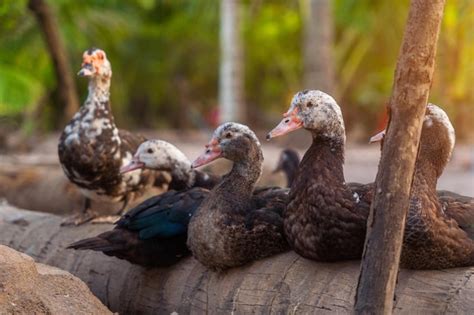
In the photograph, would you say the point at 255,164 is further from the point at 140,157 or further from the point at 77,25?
the point at 77,25

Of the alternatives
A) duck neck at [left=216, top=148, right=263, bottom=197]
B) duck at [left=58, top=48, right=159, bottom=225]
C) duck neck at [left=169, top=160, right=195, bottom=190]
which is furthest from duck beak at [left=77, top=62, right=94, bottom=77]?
duck neck at [left=216, top=148, right=263, bottom=197]

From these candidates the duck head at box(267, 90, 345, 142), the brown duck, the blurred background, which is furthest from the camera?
the blurred background

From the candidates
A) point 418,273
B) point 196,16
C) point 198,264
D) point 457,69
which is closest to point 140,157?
point 198,264

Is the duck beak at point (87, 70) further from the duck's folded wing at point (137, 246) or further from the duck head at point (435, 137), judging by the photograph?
the duck head at point (435, 137)

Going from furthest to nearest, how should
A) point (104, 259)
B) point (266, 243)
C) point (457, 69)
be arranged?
point (457, 69), point (104, 259), point (266, 243)

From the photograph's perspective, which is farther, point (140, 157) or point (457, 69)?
point (457, 69)

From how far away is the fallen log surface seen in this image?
14.0 feet

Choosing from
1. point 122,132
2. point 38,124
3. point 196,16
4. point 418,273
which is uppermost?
point 196,16

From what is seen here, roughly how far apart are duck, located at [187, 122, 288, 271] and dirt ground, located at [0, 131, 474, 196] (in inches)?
145

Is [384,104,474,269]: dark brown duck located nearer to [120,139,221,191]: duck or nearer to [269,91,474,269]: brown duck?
[269,91,474,269]: brown duck

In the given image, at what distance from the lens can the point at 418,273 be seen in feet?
14.3

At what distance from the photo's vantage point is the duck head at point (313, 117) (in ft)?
15.8

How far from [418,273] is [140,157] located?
9.16ft

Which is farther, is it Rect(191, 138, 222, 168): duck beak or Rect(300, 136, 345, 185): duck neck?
Rect(191, 138, 222, 168): duck beak
